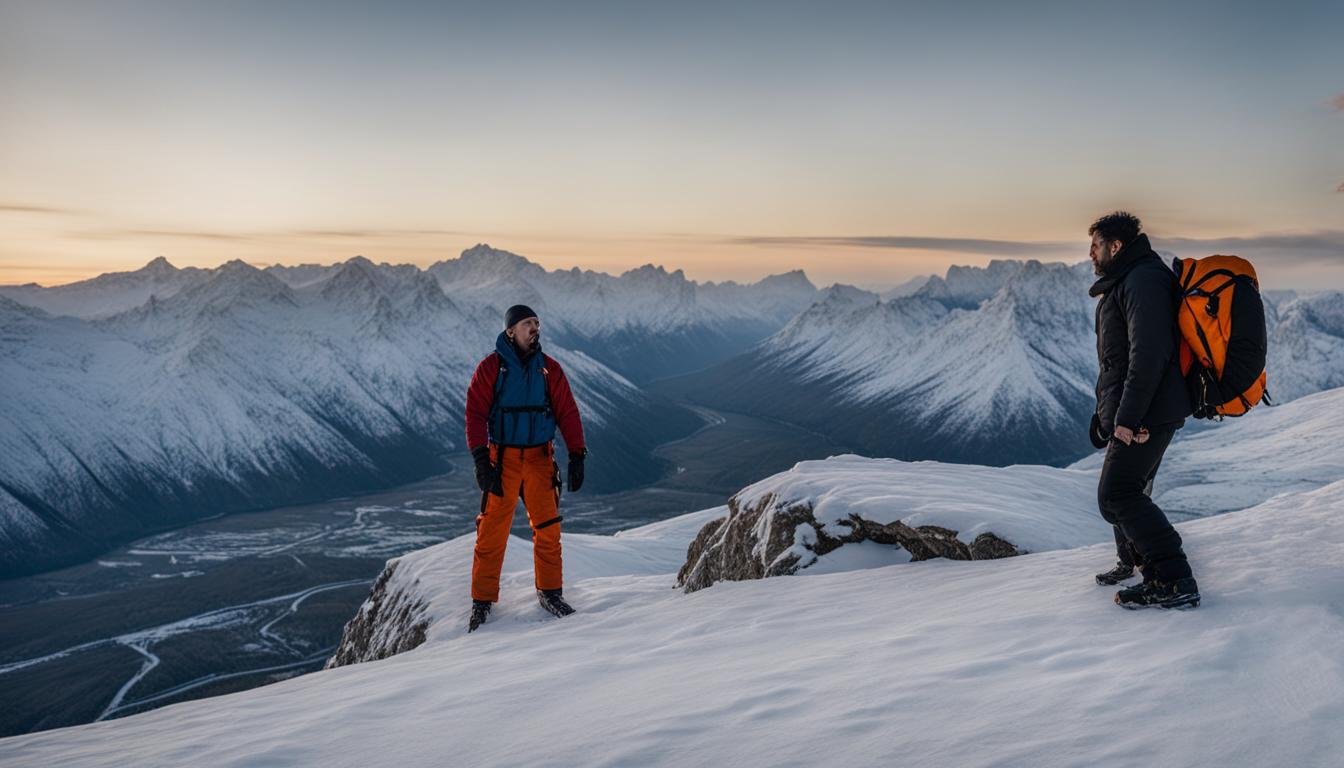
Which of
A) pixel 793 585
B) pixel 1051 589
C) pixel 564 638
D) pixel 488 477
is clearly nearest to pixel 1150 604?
pixel 1051 589

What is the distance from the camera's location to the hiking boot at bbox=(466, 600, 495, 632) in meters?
13.2

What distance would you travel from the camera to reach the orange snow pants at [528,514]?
40.8 ft

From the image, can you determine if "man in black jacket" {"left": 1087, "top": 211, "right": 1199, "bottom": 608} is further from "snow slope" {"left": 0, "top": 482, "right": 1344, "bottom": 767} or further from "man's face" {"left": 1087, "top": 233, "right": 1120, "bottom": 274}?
"snow slope" {"left": 0, "top": 482, "right": 1344, "bottom": 767}

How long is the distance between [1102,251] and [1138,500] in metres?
2.55

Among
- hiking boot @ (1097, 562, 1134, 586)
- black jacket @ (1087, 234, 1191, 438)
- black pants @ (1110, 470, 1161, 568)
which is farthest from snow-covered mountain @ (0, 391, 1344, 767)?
black jacket @ (1087, 234, 1191, 438)

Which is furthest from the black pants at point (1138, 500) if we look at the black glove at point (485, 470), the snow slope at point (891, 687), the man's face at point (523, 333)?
the black glove at point (485, 470)

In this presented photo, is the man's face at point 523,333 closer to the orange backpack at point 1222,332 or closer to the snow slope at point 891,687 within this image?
the snow slope at point 891,687

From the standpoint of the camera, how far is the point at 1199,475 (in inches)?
3841

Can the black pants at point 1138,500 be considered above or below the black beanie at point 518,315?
below

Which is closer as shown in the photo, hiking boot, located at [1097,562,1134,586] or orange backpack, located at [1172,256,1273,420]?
orange backpack, located at [1172,256,1273,420]

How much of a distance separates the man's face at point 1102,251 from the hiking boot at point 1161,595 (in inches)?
122

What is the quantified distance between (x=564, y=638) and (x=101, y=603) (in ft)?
653

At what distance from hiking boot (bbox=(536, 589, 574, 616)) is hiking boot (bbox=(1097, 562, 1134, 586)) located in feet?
27.1

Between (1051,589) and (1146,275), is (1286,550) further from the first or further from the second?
(1146,275)
